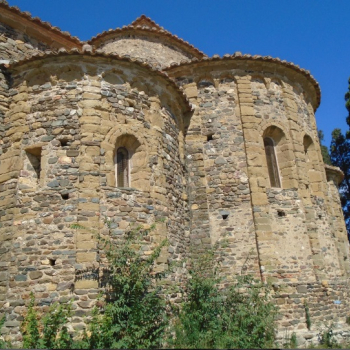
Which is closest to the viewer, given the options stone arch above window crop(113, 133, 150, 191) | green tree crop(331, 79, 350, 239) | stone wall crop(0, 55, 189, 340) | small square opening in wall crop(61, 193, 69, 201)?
stone wall crop(0, 55, 189, 340)

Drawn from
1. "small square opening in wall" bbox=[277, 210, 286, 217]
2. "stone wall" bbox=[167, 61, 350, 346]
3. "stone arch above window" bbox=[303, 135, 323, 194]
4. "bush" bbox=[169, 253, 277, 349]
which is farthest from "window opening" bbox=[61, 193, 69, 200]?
"stone arch above window" bbox=[303, 135, 323, 194]

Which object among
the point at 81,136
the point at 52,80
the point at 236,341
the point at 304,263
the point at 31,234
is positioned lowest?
the point at 236,341

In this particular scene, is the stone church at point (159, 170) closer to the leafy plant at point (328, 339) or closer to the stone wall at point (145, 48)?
the leafy plant at point (328, 339)

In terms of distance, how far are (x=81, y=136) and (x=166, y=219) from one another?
8.53 ft

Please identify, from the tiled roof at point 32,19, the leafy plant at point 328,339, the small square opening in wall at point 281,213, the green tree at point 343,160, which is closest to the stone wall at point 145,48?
the tiled roof at point 32,19

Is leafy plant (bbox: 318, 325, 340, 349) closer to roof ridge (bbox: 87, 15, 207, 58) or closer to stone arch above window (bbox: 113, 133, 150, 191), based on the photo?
stone arch above window (bbox: 113, 133, 150, 191)

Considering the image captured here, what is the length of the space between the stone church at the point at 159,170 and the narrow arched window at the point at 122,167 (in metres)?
0.02

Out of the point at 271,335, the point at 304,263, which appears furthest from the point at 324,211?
the point at 271,335

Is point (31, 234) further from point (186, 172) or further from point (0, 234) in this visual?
point (186, 172)

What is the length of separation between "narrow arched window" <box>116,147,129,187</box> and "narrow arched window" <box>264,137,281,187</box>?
165 inches

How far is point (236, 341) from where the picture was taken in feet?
23.2

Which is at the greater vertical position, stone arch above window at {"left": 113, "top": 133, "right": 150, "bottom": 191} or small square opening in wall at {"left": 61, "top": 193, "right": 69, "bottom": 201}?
stone arch above window at {"left": 113, "top": 133, "right": 150, "bottom": 191}

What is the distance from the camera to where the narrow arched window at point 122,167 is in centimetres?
863

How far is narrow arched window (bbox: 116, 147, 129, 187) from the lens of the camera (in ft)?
28.3
